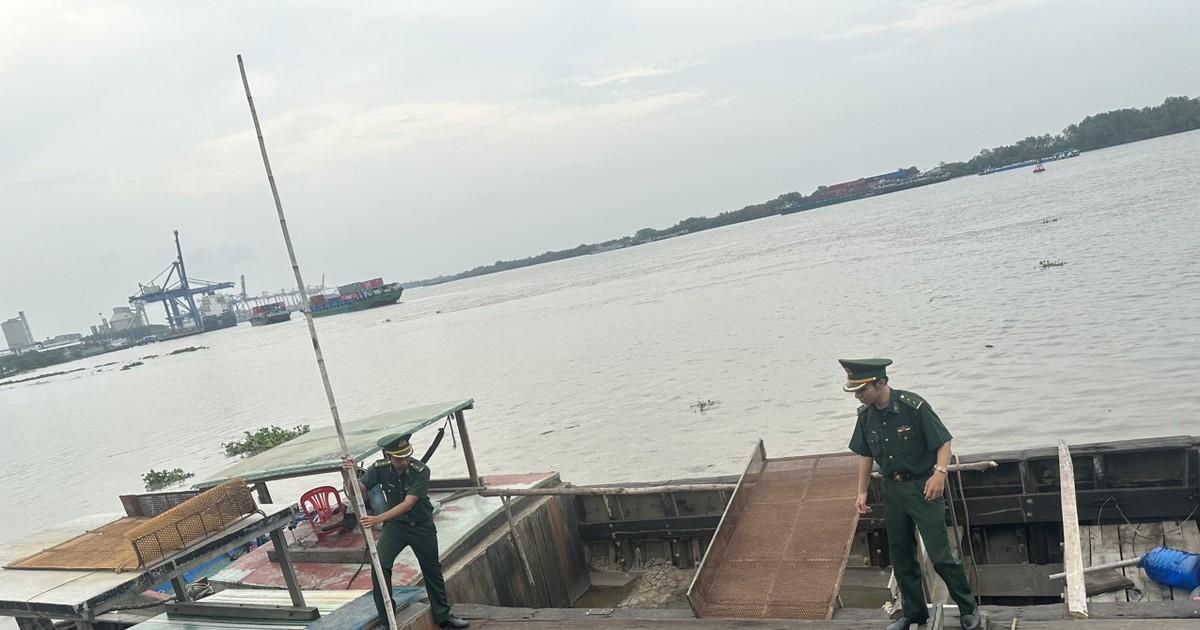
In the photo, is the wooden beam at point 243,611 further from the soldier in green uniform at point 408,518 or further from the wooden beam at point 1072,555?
Result: the wooden beam at point 1072,555

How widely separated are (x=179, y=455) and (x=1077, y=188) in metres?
79.1

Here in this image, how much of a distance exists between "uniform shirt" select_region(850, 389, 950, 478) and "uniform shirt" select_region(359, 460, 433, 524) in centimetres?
364

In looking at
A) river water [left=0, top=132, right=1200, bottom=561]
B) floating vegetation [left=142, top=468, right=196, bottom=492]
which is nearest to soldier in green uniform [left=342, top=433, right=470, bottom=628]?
river water [left=0, top=132, right=1200, bottom=561]

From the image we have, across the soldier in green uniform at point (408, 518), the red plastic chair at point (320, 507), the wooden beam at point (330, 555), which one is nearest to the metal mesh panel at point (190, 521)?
the soldier in green uniform at point (408, 518)

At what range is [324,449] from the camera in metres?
9.21

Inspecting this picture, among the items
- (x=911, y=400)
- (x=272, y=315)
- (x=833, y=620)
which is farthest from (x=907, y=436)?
(x=272, y=315)

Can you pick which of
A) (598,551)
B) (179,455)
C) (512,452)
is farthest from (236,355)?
(598,551)

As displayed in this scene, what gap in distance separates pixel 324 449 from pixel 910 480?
7098 millimetres

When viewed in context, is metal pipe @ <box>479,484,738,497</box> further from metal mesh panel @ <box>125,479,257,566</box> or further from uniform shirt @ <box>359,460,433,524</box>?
metal mesh panel @ <box>125,479,257,566</box>

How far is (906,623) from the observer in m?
5.00

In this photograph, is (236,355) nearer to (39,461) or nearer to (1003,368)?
(39,461)

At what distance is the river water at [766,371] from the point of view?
15797 mm

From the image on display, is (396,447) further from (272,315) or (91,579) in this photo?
(272,315)

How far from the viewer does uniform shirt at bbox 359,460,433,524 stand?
20.1 feet
